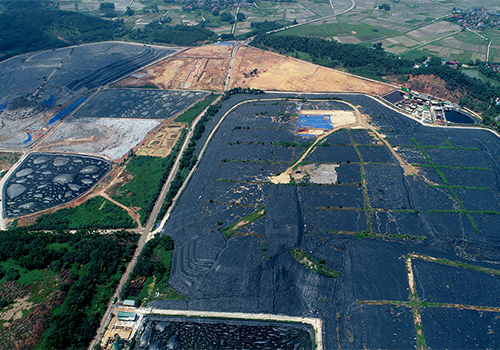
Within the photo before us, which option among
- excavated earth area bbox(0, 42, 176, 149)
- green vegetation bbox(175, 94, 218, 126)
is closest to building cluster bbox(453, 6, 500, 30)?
green vegetation bbox(175, 94, 218, 126)

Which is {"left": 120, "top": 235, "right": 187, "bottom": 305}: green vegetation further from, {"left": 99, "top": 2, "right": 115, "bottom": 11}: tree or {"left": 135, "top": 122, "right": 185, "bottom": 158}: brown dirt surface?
{"left": 99, "top": 2, "right": 115, "bottom": 11}: tree

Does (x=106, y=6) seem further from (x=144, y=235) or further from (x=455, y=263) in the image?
(x=455, y=263)

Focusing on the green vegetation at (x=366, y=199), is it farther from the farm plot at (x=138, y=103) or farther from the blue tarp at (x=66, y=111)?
the blue tarp at (x=66, y=111)

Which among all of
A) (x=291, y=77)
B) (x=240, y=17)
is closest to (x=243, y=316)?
(x=291, y=77)

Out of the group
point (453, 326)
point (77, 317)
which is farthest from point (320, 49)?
point (77, 317)

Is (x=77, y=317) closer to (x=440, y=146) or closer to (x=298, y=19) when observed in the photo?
(x=440, y=146)

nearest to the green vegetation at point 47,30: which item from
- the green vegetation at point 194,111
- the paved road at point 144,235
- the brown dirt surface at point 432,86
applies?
the green vegetation at point 194,111
